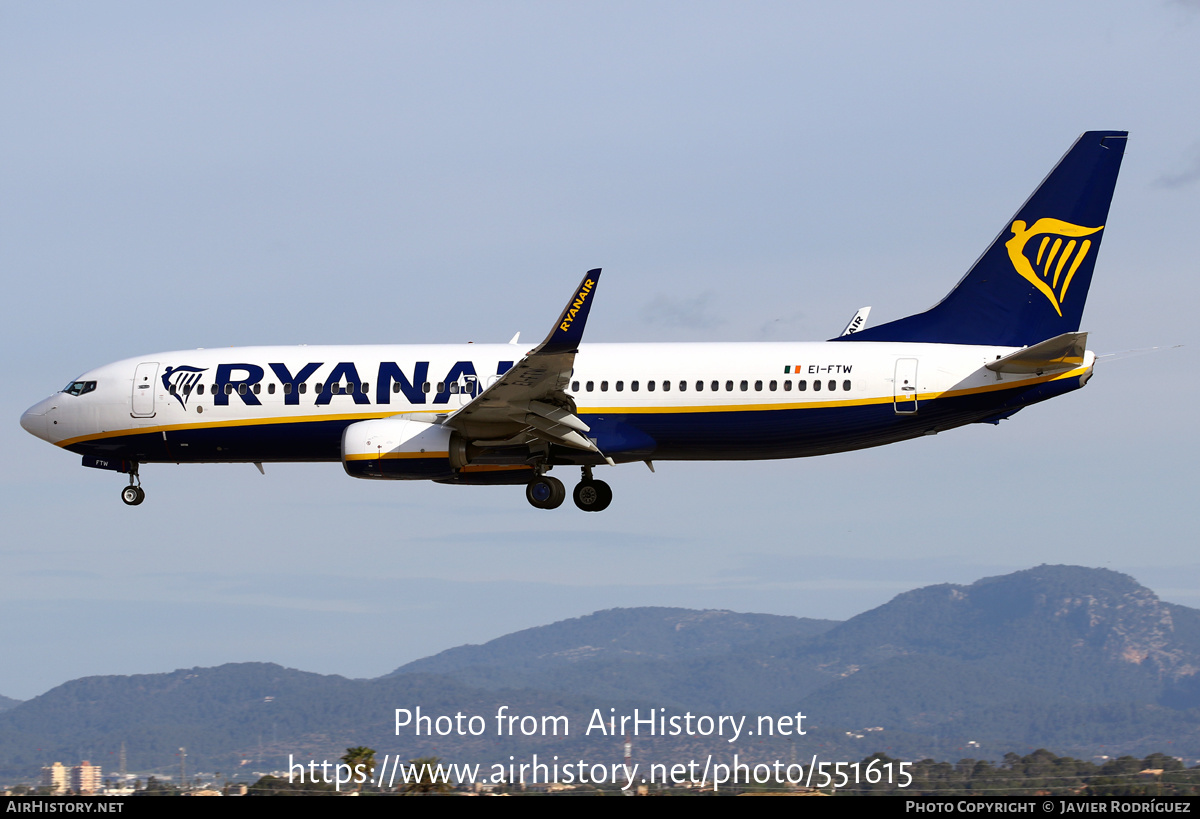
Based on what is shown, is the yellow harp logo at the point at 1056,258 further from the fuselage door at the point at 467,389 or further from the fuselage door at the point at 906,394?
the fuselage door at the point at 467,389

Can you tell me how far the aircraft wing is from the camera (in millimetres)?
32188

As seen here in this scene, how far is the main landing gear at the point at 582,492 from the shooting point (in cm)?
3691

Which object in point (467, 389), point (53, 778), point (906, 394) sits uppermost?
point (467, 389)

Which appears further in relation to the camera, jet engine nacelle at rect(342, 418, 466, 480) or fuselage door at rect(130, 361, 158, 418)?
fuselage door at rect(130, 361, 158, 418)

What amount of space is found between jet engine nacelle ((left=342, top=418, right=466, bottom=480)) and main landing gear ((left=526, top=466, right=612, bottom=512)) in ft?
7.73

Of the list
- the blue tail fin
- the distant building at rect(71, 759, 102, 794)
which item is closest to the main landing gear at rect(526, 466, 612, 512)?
the blue tail fin

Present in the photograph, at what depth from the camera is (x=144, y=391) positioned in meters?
39.2

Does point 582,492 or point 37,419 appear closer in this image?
point 582,492

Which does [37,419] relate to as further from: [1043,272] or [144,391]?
[1043,272]

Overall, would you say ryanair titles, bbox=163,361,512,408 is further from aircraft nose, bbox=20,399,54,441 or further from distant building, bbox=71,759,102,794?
distant building, bbox=71,759,102,794

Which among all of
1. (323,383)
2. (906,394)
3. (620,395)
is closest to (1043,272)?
(906,394)

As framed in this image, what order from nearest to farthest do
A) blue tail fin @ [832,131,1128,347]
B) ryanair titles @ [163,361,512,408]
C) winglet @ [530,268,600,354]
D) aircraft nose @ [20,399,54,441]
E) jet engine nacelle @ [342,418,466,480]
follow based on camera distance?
winglet @ [530,268,600,354] < jet engine nacelle @ [342,418,466,480] < blue tail fin @ [832,131,1128,347] < ryanair titles @ [163,361,512,408] < aircraft nose @ [20,399,54,441]

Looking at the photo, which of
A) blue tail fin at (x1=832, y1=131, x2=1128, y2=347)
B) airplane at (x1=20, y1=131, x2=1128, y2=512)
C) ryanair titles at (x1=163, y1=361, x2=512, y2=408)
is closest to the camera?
airplane at (x1=20, y1=131, x2=1128, y2=512)

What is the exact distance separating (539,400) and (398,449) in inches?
149
